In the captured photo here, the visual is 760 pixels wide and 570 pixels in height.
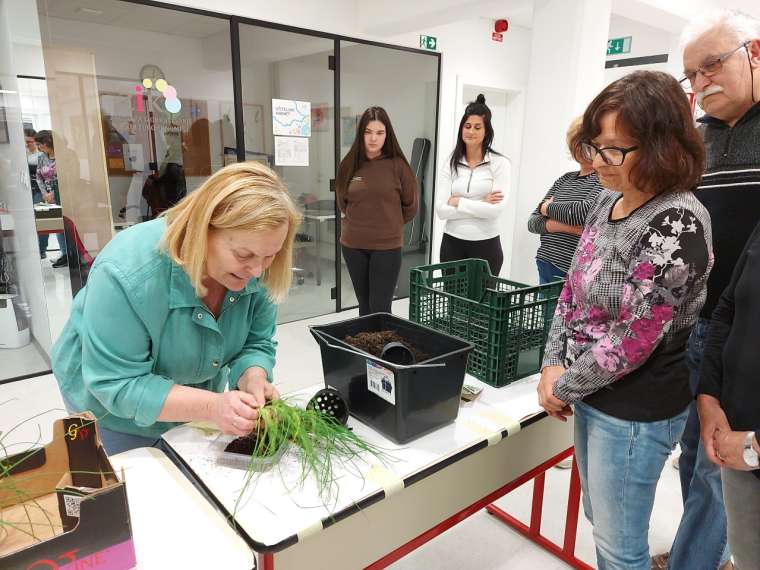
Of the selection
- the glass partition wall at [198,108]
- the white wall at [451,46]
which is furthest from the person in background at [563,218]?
the glass partition wall at [198,108]

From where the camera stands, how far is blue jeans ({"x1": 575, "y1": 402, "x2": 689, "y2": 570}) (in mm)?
1142

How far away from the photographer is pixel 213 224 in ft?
3.53

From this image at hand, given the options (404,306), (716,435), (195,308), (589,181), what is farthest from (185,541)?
(404,306)

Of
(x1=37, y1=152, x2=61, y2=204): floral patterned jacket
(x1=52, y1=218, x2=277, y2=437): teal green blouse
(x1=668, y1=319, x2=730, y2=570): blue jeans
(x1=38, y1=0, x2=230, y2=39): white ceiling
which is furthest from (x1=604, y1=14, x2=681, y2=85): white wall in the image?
(x1=52, y1=218, x2=277, y2=437): teal green blouse

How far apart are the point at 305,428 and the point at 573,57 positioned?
297cm

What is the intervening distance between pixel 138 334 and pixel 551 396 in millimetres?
925

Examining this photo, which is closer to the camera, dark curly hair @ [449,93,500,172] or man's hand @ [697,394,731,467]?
man's hand @ [697,394,731,467]

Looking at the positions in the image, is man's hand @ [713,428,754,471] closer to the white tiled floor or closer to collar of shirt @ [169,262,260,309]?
the white tiled floor

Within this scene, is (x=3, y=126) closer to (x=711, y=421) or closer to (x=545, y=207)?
(x=545, y=207)

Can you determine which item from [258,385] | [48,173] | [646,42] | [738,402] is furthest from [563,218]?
[646,42]

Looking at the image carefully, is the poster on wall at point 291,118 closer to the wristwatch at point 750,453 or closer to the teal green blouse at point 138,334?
the teal green blouse at point 138,334

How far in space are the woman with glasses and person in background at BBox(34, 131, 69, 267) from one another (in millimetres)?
3087

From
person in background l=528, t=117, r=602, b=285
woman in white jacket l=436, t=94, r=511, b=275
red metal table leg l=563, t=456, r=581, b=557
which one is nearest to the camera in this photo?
red metal table leg l=563, t=456, r=581, b=557

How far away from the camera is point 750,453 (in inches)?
41.0
